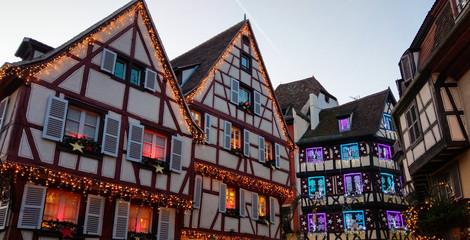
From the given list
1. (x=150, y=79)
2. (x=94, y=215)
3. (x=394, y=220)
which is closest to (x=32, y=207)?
(x=94, y=215)

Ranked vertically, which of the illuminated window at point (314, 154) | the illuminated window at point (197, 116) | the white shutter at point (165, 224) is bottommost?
the white shutter at point (165, 224)

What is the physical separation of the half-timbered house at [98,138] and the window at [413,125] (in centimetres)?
794

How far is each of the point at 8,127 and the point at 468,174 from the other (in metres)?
13.2

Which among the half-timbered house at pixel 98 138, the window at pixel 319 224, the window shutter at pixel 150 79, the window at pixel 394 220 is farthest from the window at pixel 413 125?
the window at pixel 319 224

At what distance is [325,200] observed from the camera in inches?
1163

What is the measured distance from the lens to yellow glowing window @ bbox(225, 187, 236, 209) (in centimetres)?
Answer: 1784

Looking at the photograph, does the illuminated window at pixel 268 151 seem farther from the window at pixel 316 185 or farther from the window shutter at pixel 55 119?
the window shutter at pixel 55 119

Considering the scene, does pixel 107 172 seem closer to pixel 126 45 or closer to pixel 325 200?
pixel 126 45

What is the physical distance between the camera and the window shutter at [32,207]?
35.0 feet

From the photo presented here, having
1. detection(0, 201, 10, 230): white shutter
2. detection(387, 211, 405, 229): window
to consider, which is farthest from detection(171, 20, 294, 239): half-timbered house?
detection(387, 211, 405, 229): window

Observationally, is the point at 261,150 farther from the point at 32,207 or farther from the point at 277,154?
the point at 32,207

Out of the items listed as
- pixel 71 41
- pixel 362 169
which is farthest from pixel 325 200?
pixel 71 41

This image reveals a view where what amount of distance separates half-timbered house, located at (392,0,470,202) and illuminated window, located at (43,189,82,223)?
34.9 feet

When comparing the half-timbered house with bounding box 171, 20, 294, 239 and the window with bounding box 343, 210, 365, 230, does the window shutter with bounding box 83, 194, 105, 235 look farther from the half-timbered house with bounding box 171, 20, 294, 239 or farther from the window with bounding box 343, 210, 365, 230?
the window with bounding box 343, 210, 365, 230
